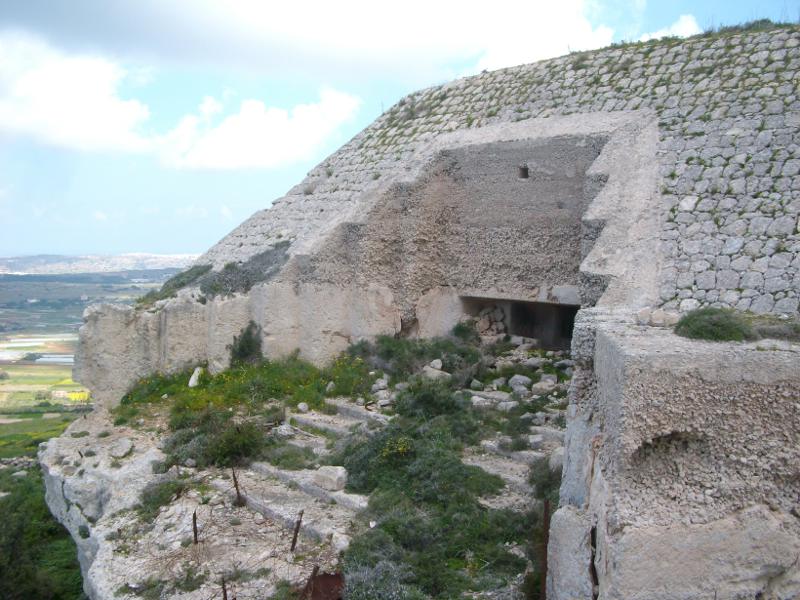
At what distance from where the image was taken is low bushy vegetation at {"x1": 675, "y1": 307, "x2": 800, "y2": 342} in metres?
5.26

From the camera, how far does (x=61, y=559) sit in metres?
10.7

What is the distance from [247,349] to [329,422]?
8.46ft

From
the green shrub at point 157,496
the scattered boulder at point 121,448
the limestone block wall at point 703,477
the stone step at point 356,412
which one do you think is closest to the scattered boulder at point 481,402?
the stone step at point 356,412

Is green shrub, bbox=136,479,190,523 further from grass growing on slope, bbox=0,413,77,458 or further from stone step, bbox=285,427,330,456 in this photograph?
grass growing on slope, bbox=0,413,77,458

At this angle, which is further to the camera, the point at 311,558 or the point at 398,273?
the point at 398,273

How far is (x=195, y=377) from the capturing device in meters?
12.4

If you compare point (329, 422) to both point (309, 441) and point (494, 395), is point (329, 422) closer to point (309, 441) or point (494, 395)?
point (309, 441)

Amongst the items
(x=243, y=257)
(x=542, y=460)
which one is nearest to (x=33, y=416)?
(x=243, y=257)

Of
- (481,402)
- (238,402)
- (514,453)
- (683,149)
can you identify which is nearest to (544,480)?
(514,453)

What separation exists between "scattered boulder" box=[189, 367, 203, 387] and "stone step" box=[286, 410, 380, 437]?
2034 mm

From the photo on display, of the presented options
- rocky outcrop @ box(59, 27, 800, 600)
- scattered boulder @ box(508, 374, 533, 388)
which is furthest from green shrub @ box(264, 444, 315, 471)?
scattered boulder @ box(508, 374, 533, 388)

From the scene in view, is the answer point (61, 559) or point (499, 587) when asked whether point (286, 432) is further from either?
point (499, 587)

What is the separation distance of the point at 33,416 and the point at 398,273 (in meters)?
18.4

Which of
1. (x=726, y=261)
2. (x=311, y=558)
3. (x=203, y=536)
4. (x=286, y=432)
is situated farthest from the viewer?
(x=286, y=432)
